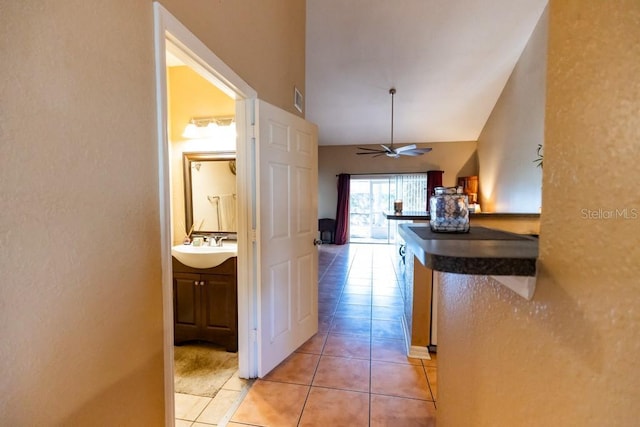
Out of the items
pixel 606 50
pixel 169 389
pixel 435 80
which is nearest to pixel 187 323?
pixel 169 389

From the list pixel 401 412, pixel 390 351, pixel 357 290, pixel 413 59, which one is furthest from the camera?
pixel 413 59

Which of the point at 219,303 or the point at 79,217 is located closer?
the point at 79,217

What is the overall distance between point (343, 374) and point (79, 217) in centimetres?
195

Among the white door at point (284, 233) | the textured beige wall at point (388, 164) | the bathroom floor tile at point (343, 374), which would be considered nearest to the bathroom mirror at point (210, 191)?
the white door at point (284, 233)

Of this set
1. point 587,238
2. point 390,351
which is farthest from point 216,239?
point 587,238

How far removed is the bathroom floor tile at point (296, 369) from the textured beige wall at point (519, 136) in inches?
161

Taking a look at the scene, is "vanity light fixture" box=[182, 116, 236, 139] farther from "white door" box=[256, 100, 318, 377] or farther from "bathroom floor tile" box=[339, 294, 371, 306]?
"bathroom floor tile" box=[339, 294, 371, 306]

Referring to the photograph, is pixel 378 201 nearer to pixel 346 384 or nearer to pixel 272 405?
pixel 346 384

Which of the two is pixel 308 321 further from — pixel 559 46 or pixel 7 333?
pixel 559 46

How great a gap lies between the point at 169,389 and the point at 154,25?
4.65ft

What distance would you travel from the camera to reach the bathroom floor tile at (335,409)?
167cm

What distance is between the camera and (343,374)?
83.1 inches

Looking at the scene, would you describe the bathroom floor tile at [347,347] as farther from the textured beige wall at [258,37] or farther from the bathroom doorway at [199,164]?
the textured beige wall at [258,37]

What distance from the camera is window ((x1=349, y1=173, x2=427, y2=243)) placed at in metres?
7.89
